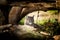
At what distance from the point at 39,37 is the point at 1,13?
1.95 meters

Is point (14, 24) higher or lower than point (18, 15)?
lower

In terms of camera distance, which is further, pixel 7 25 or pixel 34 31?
pixel 7 25

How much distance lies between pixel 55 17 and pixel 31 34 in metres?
1.41

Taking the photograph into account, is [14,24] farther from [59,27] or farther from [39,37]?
[59,27]

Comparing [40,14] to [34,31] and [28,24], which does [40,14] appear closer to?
[28,24]

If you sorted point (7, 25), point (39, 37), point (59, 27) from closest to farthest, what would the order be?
point (39, 37), point (59, 27), point (7, 25)

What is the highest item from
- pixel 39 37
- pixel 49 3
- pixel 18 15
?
pixel 49 3

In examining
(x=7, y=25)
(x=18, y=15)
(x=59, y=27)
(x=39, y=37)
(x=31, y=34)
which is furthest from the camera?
(x=18, y=15)

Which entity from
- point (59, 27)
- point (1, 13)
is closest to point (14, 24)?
point (1, 13)

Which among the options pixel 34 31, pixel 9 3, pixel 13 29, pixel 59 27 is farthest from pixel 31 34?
pixel 9 3

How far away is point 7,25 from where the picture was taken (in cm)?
494

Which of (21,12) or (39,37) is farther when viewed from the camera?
(21,12)

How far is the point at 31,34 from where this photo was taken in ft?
14.2

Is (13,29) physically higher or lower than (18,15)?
lower
